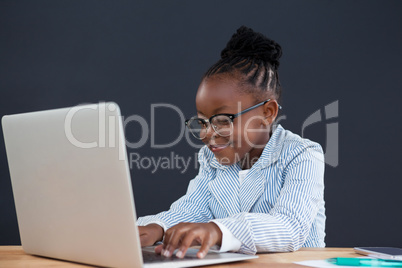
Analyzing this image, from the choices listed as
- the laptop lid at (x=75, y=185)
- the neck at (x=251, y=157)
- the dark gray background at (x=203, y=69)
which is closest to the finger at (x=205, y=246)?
the laptop lid at (x=75, y=185)

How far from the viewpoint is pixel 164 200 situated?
2832 millimetres

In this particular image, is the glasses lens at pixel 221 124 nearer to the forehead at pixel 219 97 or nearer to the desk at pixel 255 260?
the forehead at pixel 219 97

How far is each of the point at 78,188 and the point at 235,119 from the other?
639mm

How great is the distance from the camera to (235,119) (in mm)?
1421

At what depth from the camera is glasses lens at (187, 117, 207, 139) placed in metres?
1.42

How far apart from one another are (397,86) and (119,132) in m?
2.36

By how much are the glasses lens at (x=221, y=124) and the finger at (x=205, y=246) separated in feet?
1.56

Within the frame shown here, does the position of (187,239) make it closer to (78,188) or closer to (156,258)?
(156,258)

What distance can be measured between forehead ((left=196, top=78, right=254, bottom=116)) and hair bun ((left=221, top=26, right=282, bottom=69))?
0.15 m

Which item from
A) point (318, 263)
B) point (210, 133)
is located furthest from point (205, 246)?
point (210, 133)

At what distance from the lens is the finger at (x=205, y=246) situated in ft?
3.05

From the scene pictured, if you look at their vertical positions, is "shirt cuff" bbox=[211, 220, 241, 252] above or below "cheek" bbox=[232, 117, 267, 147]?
below

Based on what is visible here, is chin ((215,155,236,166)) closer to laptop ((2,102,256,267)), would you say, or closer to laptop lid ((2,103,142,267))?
laptop ((2,102,256,267))

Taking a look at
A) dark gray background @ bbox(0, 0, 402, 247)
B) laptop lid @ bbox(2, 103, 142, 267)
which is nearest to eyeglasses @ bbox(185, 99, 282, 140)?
laptop lid @ bbox(2, 103, 142, 267)
